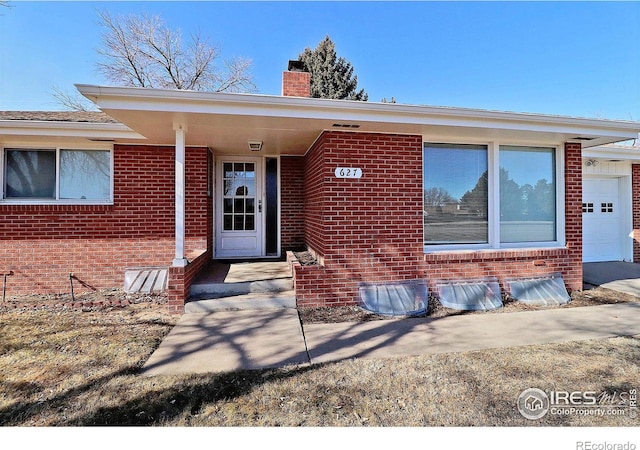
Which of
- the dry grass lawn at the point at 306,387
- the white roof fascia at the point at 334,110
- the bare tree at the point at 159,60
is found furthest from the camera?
the bare tree at the point at 159,60

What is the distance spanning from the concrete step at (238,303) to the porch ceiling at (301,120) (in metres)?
2.65

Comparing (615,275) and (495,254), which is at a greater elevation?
(495,254)

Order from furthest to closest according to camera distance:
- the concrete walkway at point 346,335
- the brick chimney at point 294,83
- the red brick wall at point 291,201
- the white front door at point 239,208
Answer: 1. the red brick wall at point 291,201
2. the white front door at point 239,208
3. the brick chimney at point 294,83
4. the concrete walkway at point 346,335

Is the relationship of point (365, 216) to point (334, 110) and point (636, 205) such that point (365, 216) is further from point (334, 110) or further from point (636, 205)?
point (636, 205)

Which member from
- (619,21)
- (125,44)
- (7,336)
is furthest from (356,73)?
(7,336)

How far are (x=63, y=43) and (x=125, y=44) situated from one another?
12.1 m

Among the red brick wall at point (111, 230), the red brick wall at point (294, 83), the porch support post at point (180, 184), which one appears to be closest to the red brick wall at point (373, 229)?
the red brick wall at point (294, 83)

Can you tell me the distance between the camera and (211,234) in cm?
693

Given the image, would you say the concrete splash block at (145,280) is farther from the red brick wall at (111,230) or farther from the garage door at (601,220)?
the garage door at (601,220)

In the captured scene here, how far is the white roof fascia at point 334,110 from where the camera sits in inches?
152

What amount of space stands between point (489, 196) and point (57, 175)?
26.6 ft

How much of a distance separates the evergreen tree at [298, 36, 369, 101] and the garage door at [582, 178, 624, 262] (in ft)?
61.0

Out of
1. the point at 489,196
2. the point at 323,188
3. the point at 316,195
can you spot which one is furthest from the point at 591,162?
the point at 323,188

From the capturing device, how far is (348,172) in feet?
16.2
